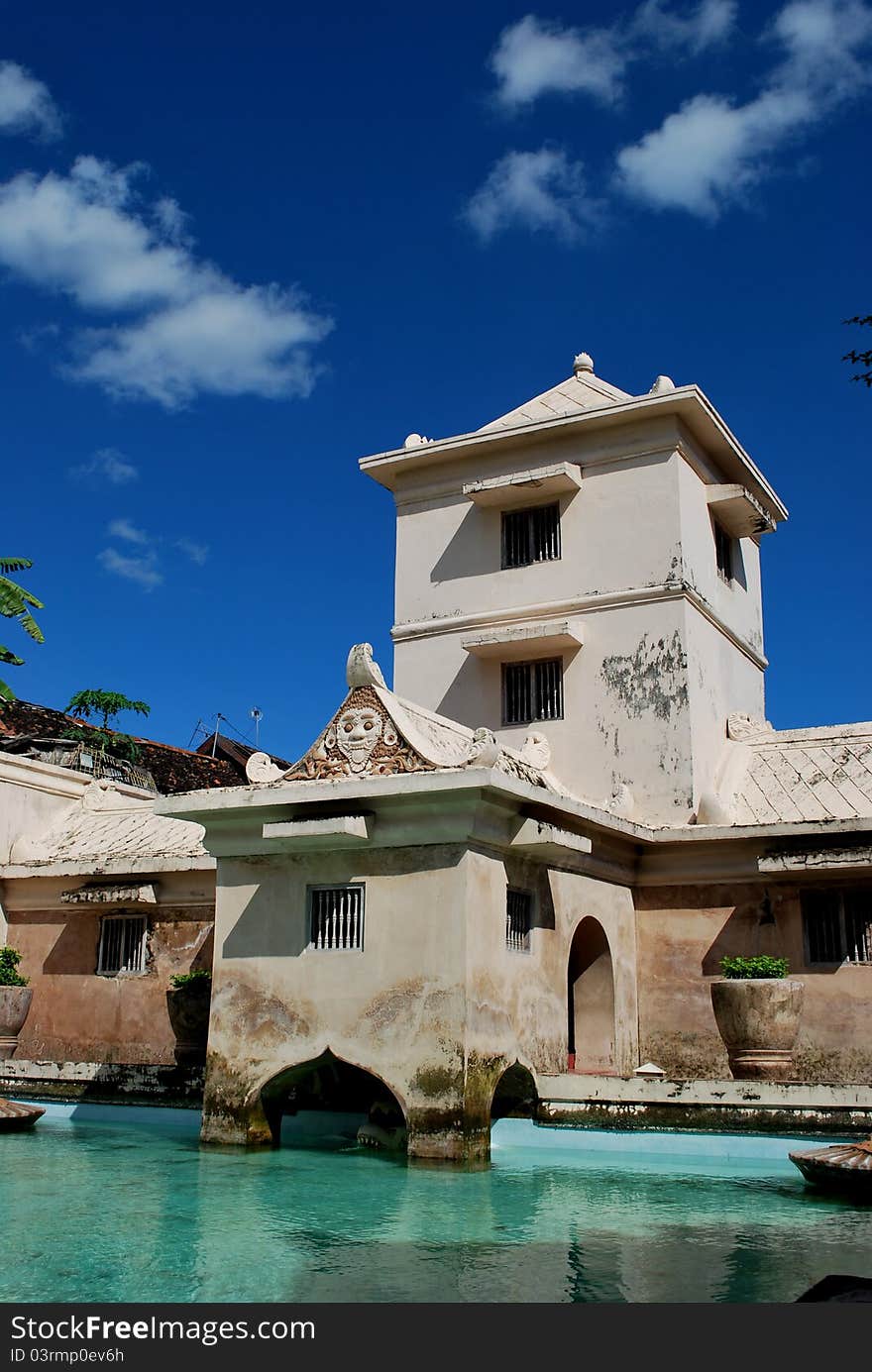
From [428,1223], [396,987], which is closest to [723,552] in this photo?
[396,987]

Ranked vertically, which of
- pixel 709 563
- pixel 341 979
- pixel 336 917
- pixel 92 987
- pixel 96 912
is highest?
pixel 709 563

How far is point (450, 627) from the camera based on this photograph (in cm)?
1867

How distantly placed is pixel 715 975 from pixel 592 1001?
1.56m

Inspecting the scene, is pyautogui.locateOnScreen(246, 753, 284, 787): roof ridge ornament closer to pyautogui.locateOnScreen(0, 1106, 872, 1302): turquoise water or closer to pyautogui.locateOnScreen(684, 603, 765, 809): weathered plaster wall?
pyautogui.locateOnScreen(0, 1106, 872, 1302): turquoise water

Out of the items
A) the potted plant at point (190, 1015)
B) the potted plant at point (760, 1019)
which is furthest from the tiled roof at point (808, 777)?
the potted plant at point (190, 1015)

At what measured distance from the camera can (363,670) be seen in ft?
41.2

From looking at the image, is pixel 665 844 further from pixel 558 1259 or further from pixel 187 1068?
pixel 558 1259

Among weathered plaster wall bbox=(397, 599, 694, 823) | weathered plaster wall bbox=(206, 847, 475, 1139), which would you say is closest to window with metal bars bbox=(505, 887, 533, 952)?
weathered plaster wall bbox=(206, 847, 475, 1139)

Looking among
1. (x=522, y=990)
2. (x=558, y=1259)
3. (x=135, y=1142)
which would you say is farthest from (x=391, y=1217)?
(x=135, y=1142)

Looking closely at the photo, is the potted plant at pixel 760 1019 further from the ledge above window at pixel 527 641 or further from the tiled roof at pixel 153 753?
the tiled roof at pixel 153 753

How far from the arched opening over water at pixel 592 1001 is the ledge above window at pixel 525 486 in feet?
21.3

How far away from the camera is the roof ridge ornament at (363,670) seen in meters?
12.5

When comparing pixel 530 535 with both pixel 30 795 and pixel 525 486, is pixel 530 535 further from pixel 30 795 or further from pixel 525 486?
pixel 30 795
